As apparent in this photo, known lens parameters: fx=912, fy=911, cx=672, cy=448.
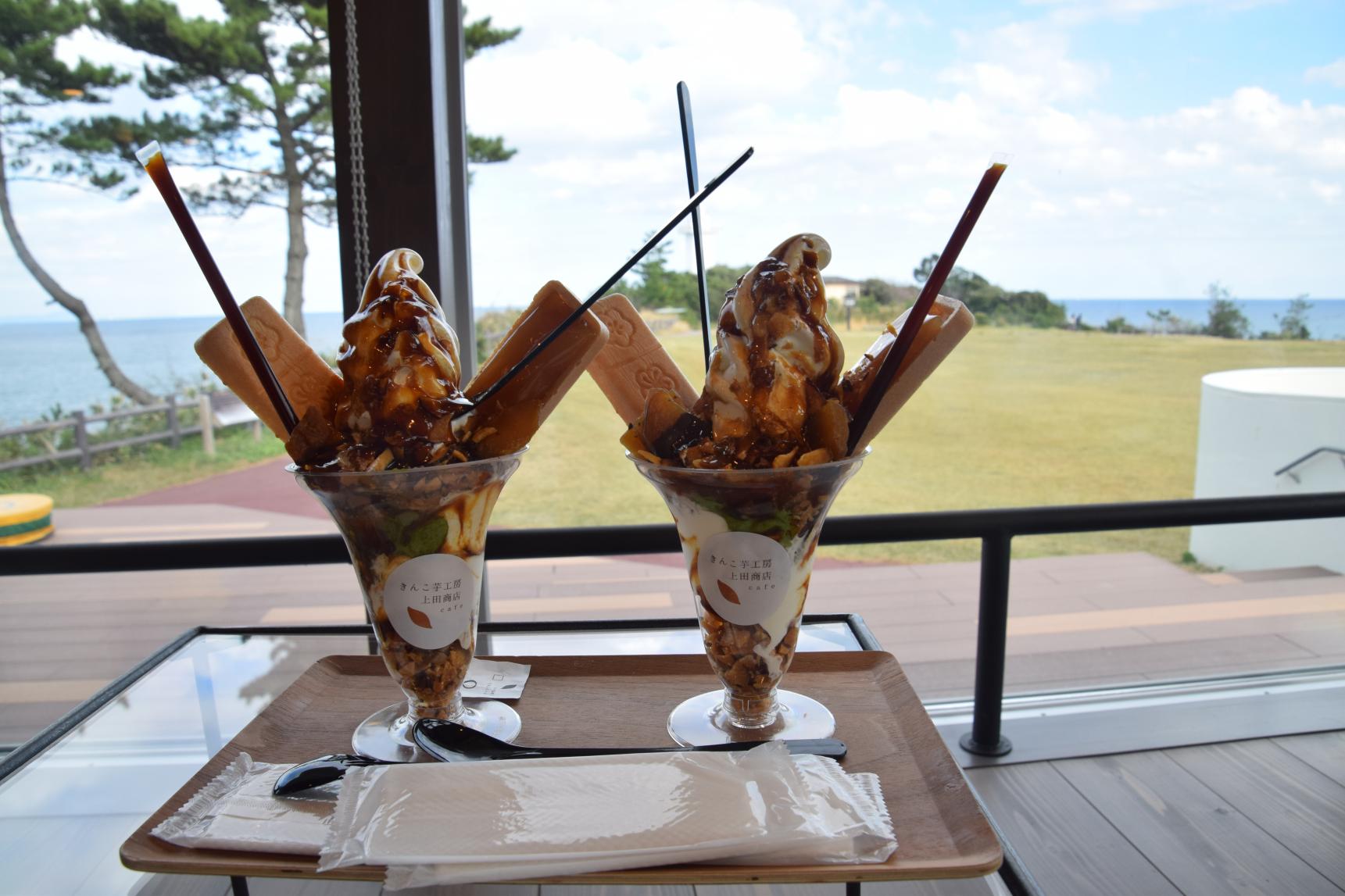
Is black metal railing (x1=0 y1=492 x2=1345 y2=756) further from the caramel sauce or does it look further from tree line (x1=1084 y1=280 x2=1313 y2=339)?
tree line (x1=1084 y1=280 x2=1313 y2=339)

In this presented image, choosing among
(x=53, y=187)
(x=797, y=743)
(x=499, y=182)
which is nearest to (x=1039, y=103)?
(x=499, y=182)

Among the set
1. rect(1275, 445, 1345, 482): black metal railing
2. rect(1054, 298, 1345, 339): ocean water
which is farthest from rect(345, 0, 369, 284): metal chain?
rect(1275, 445, 1345, 482): black metal railing

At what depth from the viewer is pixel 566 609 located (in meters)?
2.61

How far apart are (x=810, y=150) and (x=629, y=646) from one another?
1.71 metres

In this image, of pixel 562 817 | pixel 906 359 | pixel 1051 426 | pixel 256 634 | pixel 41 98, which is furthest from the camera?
pixel 1051 426

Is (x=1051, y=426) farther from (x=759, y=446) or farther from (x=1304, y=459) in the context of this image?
(x=759, y=446)

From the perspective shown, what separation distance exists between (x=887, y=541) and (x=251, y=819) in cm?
102

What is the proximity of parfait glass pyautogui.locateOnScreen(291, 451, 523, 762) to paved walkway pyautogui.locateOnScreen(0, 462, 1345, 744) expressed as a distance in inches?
54.1

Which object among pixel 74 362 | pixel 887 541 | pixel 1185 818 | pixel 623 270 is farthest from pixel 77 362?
pixel 1185 818

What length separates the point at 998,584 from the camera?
157 centimetres

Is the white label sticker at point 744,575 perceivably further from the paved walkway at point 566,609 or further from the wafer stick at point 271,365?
the paved walkway at point 566,609

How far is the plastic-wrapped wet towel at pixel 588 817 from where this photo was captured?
59cm

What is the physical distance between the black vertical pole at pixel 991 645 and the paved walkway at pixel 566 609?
1.02 ft

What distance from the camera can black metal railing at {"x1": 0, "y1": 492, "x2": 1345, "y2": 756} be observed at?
1.31 m
